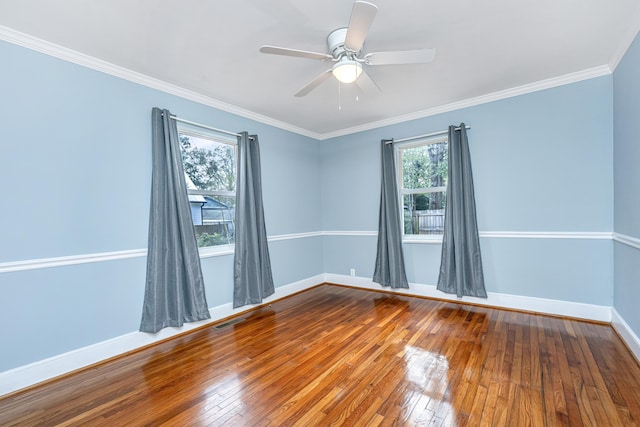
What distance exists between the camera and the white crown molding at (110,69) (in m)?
2.12

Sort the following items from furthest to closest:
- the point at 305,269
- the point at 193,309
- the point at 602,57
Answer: the point at 305,269 → the point at 193,309 → the point at 602,57

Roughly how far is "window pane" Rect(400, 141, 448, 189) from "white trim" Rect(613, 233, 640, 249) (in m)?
1.74

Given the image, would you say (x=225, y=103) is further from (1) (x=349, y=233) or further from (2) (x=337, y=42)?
(1) (x=349, y=233)

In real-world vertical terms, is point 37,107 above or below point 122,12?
below

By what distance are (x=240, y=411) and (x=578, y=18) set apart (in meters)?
3.65

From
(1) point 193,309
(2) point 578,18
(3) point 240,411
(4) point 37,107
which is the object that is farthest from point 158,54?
(2) point 578,18

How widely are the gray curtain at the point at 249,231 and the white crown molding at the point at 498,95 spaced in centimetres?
185

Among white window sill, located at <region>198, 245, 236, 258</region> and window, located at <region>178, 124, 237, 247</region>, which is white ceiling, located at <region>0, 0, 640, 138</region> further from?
white window sill, located at <region>198, 245, 236, 258</region>

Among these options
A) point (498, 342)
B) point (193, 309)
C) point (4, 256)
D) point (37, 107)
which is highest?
point (37, 107)

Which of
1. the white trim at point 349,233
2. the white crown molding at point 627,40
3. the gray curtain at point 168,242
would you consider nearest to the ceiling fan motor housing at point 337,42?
the gray curtain at point 168,242

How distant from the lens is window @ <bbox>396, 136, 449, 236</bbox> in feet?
12.8

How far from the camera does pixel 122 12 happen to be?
6.31 feet

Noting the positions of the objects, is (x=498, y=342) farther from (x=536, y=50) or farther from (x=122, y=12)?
(x=122, y=12)

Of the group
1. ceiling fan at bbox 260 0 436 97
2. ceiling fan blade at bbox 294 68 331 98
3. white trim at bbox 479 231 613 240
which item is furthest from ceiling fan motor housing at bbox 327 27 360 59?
white trim at bbox 479 231 613 240
